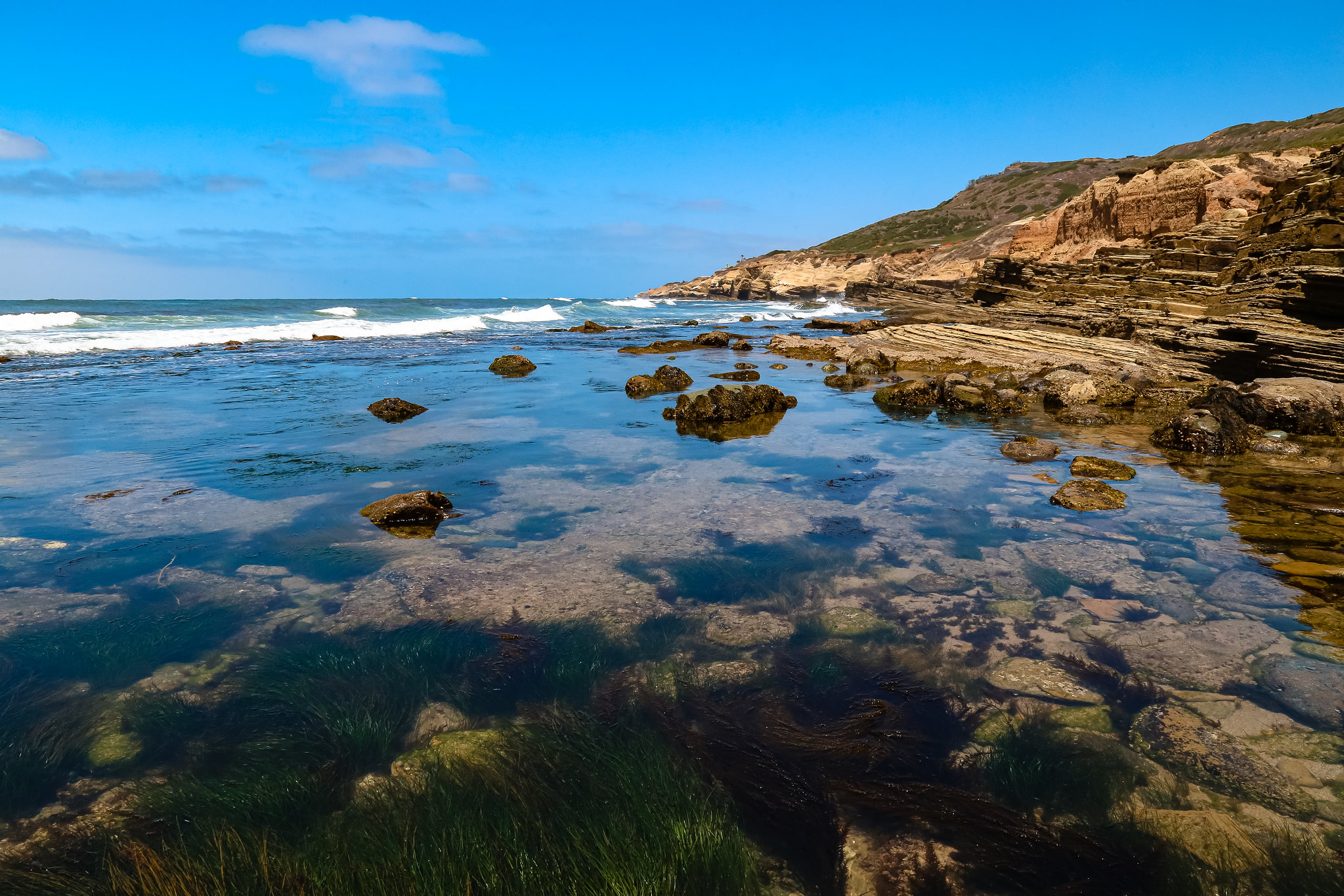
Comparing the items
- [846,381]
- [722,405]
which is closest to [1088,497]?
[722,405]

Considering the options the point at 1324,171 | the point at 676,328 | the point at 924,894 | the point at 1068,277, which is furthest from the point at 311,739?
the point at 676,328

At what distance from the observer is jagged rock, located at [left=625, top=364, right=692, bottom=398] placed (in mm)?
18312

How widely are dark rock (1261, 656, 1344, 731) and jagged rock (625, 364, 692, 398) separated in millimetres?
14628

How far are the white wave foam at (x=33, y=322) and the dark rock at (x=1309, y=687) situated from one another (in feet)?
166

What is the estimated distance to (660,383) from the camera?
19.1 meters

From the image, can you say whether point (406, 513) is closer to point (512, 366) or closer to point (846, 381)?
point (846, 381)

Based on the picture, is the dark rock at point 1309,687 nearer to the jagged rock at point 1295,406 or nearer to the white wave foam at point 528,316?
the jagged rock at point 1295,406

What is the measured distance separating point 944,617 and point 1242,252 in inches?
814

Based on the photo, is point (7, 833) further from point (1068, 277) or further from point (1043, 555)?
point (1068, 277)

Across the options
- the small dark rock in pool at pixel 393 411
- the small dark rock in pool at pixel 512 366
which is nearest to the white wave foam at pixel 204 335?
the small dark rock in pool at pixel 512 366

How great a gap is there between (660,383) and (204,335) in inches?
1224

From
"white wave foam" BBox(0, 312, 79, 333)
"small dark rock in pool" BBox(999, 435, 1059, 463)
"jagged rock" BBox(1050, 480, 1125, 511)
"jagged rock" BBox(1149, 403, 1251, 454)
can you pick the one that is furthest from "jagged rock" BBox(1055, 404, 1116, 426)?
"white wave foam" BBox(0, 312, 79, 333)

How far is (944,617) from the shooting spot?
18.6 ft

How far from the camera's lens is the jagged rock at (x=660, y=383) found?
18312 millimetres
